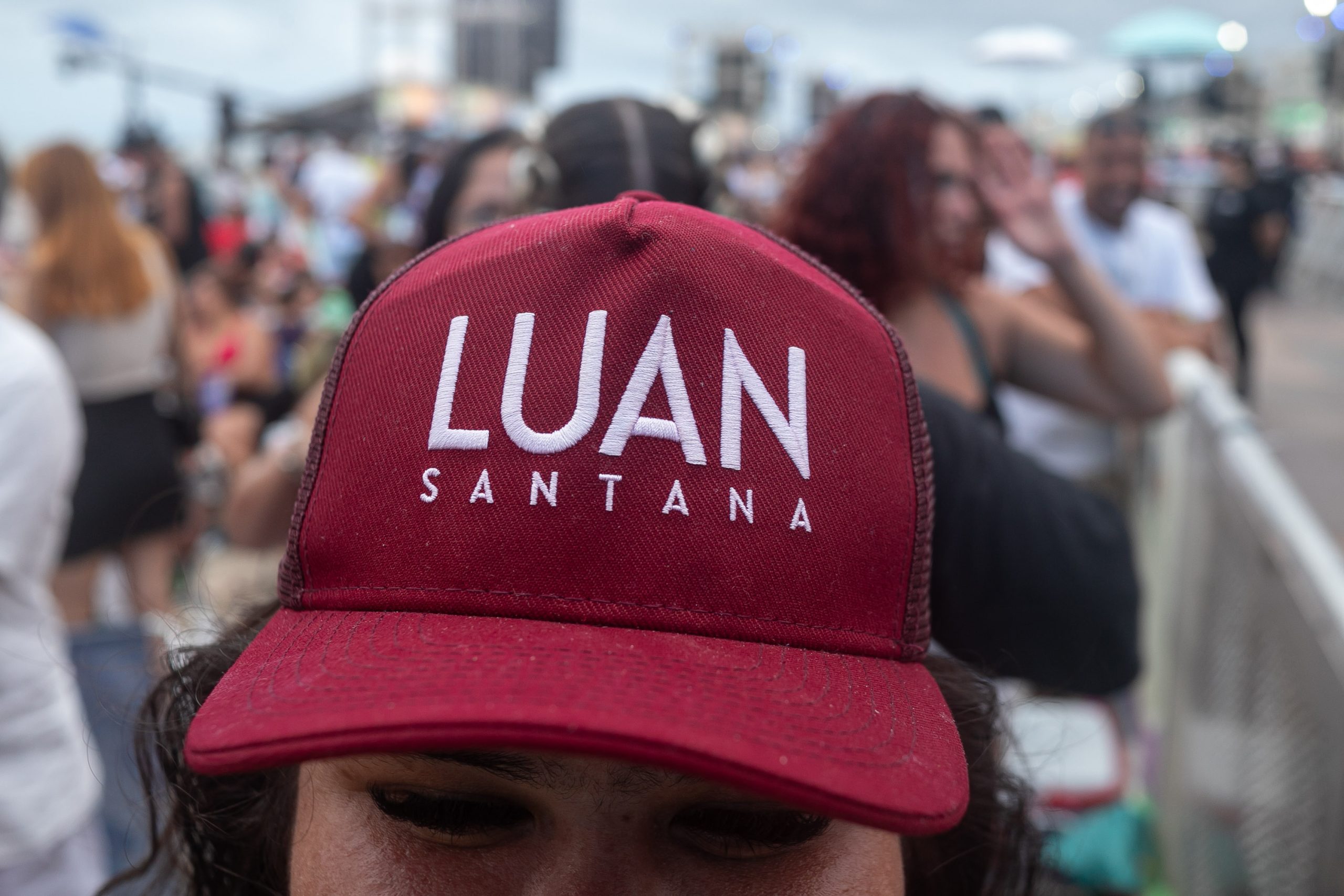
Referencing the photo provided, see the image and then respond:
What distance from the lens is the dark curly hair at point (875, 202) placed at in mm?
2338

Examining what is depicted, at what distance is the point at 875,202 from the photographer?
238cm

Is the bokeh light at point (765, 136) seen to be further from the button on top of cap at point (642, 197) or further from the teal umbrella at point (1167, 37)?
the button on top of cap at point (642, 197)

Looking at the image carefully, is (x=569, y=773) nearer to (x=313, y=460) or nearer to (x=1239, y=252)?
(x=313, y=460)

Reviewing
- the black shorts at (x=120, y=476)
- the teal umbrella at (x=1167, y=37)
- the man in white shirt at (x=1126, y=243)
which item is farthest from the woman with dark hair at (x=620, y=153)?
the teal umbrella at (x=1167, y=37)

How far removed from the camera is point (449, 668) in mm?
812

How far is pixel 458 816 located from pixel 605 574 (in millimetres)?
215

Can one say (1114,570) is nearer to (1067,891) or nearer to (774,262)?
(774,262)

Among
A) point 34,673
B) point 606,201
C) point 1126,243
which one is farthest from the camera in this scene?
point 1126,243

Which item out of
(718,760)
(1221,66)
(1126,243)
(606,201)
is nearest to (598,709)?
(718,760)

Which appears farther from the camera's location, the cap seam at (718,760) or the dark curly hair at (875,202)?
the dark curly hair at (875,202)

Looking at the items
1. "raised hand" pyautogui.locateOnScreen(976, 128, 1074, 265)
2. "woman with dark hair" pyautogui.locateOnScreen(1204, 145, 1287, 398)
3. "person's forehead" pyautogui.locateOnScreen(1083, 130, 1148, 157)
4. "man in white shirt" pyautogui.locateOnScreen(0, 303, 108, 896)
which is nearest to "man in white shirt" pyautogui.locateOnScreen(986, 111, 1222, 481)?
"person's forehead" pyautogui.locateOnScreen(1083, 130, 1148, 157)

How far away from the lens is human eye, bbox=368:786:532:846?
0.90 metres

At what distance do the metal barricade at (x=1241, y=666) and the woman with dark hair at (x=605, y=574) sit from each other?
95 cm

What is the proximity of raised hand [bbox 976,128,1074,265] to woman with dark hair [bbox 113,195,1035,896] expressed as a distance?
1805mm
